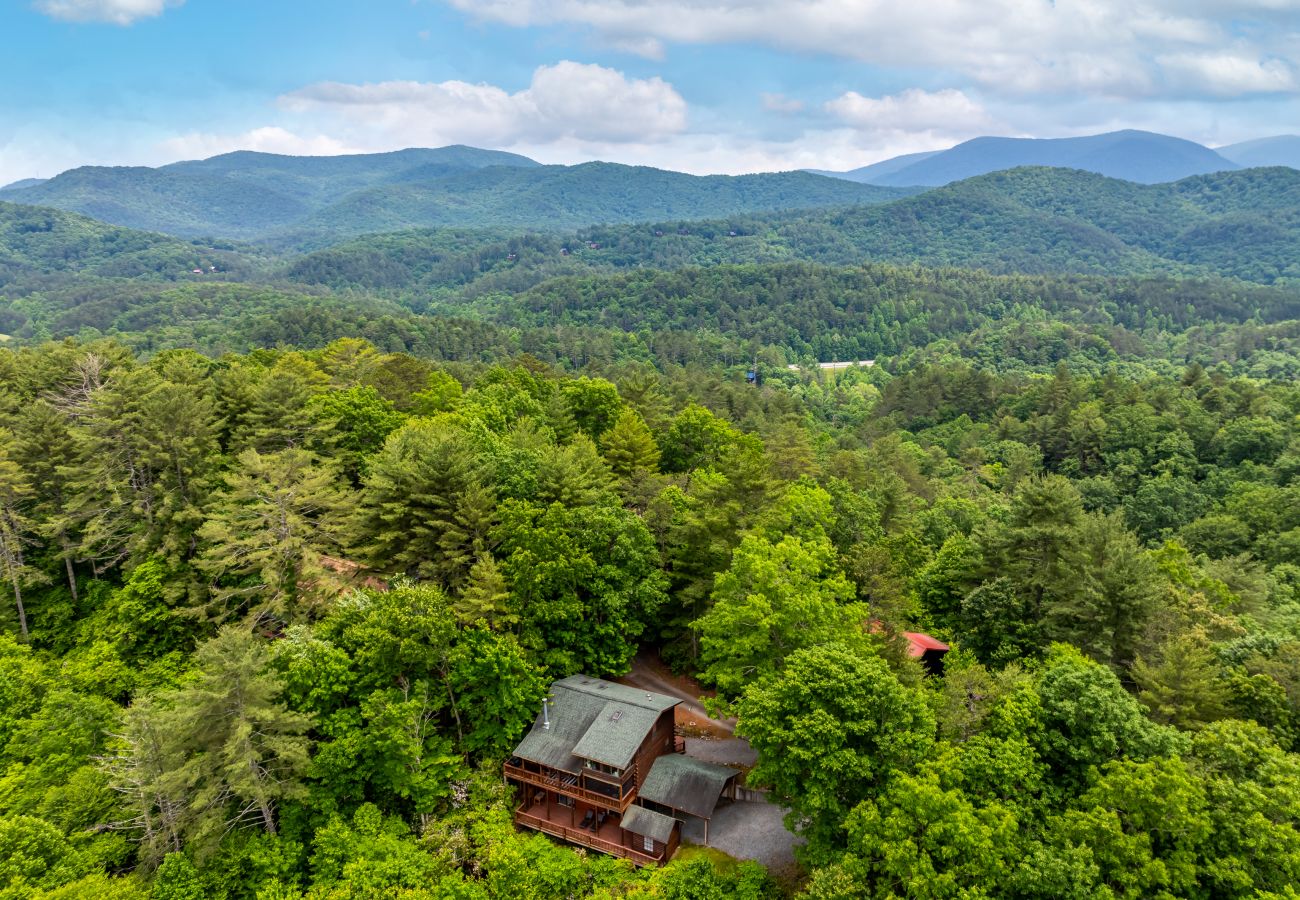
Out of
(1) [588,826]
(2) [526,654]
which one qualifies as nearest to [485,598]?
(2) [526,654]

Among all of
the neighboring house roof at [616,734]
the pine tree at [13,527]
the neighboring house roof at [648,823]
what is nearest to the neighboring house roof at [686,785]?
the neighboring house roof at [648,823]

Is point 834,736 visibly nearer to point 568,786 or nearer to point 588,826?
point 568,786

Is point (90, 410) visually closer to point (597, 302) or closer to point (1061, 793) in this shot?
point (1061, 793)

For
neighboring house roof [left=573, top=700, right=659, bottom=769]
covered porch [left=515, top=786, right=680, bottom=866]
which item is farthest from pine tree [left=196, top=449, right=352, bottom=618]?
neighboring house roof [left=573, top=700, right=659, bottom=769]

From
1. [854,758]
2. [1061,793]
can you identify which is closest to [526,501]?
[854,758]

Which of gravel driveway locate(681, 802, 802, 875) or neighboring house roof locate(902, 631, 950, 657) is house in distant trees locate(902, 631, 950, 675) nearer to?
neighboring house roof locate(902, 631, 950, 657)

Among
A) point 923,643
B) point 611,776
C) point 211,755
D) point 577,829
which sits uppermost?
point 211,755
